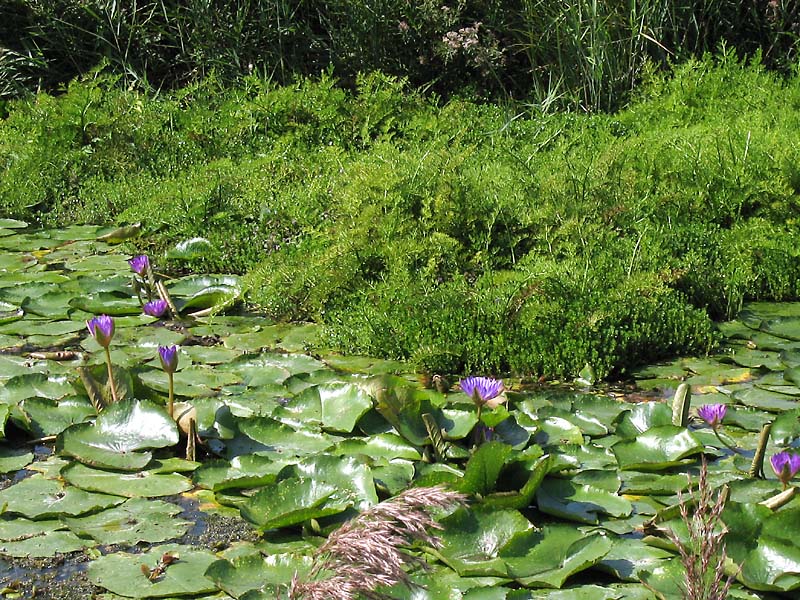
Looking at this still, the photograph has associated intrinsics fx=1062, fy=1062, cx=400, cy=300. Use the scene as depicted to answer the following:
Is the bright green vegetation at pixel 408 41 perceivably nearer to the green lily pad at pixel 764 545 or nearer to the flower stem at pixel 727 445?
the flower stem at pixel 727 445

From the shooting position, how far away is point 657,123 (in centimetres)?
705

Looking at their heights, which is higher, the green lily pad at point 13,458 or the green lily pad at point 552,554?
the green lily pad at point 552,554

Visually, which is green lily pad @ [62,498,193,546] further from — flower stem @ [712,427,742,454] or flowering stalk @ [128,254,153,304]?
flowering stalk @ [128,254,153,304]

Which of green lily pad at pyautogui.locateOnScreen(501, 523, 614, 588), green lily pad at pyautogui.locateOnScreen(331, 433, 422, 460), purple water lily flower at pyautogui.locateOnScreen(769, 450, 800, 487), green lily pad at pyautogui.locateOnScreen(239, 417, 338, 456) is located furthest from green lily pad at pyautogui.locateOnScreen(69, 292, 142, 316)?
purple water lily flower at pyautogui.locateOnScreen(769, 450, 800, 487)

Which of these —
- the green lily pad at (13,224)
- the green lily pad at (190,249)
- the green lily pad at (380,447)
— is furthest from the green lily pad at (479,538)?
the green lily pad at (13,224)

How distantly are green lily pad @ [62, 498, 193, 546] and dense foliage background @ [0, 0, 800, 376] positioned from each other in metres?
1.42

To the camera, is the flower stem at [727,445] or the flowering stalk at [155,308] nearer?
the flower stem at [727,445]

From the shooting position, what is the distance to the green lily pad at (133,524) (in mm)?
2906

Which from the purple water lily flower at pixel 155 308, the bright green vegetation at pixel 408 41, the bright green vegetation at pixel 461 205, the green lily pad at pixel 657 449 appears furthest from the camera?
the bright green vegetation at pixel 408 41

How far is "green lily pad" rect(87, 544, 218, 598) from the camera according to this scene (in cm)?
263

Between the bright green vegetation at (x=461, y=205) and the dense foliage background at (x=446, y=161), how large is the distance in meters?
0.02

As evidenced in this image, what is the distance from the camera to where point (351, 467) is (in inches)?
121

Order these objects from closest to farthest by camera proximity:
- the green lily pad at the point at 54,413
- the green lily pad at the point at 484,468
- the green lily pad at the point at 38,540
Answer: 1. the green lily pad at the point at 38,540
2. the green lily pad at the point at 484,468
3. the green lily pad at the point at 54,413

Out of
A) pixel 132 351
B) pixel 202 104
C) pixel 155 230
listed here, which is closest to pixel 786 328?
pixel 132 351
